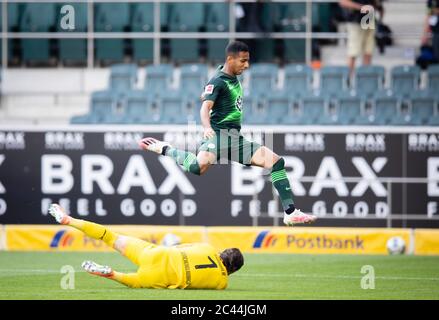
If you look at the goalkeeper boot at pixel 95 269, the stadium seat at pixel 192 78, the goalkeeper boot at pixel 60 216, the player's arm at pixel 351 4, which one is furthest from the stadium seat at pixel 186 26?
Result: the goalkeeper boot at pixel 95 269

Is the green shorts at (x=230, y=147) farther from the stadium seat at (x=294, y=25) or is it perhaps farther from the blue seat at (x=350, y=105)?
the stadium seat at (x=294, y=25)

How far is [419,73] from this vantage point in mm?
22844

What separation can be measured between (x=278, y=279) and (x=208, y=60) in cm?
1022

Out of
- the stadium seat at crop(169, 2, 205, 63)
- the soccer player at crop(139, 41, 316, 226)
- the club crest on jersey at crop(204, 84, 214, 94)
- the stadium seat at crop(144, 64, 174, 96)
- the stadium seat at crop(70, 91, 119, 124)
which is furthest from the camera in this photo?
the stadium seat at crop(169, 2, 205, 63)

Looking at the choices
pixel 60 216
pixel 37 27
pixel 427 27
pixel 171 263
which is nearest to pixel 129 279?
pixel 171 263

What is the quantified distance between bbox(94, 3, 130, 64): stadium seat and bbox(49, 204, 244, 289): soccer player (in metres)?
11.8

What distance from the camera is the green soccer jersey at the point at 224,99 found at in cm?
1435

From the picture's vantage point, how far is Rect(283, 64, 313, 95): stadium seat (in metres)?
23.0

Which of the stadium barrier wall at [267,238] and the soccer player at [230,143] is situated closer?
the soccer player at [230,143]

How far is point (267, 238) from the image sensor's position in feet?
63.9

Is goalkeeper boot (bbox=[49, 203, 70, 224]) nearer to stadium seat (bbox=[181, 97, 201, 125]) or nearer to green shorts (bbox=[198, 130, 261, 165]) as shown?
green shorts (bbox=[198, 130, 261, 165])

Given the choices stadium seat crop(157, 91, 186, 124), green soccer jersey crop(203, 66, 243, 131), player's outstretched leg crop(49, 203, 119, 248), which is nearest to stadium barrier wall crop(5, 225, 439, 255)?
stadium seat crop(157, 91, 186, 124)

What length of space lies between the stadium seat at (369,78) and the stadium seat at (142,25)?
4.50 m
